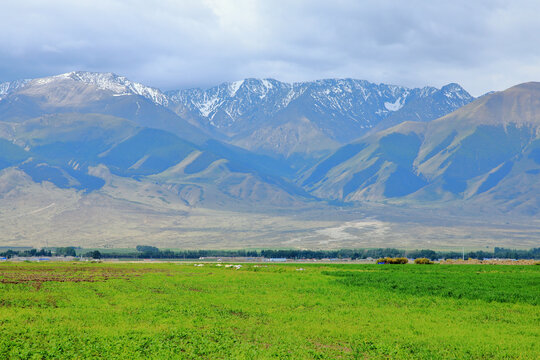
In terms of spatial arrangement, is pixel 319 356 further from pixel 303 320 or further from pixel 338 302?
pixel 338 302

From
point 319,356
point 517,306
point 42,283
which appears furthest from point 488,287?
point 42,283

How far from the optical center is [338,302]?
50812 millimetres

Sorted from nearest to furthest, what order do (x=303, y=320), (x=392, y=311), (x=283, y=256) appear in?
(x=303, y=320) < (x=392, y=311) < (x=283, y=256)

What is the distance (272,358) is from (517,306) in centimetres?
2537

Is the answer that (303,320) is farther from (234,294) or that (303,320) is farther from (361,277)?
(361,277)

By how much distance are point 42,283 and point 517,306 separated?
44970mm

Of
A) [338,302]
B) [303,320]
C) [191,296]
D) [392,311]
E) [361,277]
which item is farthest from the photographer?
[361,277]

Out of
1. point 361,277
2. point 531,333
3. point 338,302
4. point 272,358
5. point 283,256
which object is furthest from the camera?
point 283,256

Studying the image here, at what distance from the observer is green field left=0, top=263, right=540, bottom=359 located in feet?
110

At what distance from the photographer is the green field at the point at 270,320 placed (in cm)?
3353

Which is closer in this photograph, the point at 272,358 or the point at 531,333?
the point at 272,358

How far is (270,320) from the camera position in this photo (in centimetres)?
4250

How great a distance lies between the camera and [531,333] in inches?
1512

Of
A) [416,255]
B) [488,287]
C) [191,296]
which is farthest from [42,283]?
[416,255]
